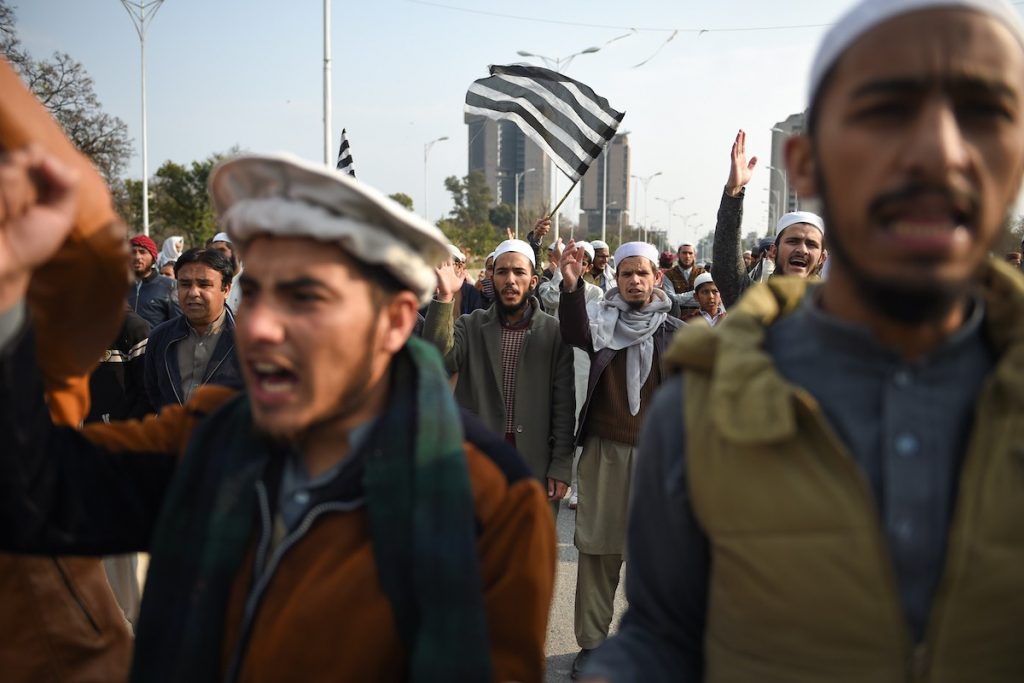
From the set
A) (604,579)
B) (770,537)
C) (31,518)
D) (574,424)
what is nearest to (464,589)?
(770,537)

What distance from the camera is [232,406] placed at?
5.98ft

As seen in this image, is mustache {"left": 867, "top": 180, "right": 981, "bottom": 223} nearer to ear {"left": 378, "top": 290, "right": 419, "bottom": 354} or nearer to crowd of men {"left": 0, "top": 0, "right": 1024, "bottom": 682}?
crowd of men {"left": 0, "top": 0, "right": 1024, "bottom": 682}

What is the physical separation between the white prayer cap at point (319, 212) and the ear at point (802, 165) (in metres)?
0.75

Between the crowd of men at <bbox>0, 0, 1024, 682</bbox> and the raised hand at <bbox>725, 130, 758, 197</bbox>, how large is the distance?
2495 mm

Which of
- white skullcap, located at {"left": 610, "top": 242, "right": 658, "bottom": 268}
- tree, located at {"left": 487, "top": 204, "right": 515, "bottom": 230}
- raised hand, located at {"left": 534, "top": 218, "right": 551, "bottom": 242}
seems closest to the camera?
white skullcap, located at {"left": 610, "top": 242, "right": 658, "bottom": 268}

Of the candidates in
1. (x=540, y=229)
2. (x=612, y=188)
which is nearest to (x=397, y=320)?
(x=540, y=229)

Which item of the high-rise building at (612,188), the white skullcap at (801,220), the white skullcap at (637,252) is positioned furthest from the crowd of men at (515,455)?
the high-rise building at (612,188)

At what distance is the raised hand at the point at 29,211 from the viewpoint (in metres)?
1.36

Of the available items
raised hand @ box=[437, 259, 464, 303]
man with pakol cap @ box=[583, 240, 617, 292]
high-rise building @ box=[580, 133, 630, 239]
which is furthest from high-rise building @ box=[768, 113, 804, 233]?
raised hand @ box=[437, 259, 464, 303]

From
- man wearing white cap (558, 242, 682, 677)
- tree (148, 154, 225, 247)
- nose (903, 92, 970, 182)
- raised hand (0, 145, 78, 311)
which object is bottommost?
man wearing white cap (558, 242, 682, 677)

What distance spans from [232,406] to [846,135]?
4.57 feet

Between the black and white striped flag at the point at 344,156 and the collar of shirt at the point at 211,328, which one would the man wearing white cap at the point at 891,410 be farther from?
the black and white striped flag at the point at 344,156

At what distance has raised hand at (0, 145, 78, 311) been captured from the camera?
1.36 metres

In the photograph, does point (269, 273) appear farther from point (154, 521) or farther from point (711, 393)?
point (711, 393)
